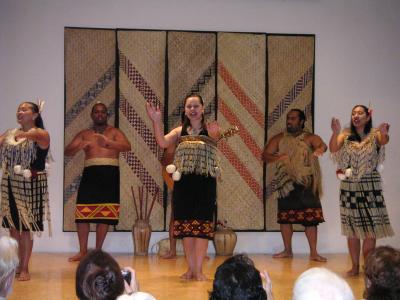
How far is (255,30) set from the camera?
7.02 m

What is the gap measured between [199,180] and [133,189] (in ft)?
6.60

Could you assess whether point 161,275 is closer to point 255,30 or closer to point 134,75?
point 134,75

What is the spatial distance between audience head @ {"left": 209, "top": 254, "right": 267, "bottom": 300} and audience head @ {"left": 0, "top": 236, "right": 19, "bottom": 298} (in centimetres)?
72

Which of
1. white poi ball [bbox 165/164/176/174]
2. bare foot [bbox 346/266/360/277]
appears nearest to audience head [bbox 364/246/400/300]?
white poi ball [bbox 165/164/176/174]

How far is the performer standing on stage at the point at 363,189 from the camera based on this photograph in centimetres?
527

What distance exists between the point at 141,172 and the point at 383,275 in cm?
482

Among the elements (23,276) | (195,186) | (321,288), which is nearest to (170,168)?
(195,186)

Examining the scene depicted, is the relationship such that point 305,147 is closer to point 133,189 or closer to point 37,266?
point 133,189

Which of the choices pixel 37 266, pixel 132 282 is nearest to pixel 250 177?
pixel 37 266

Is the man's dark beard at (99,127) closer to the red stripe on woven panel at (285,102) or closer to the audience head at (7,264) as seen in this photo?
the red stripe on woven panel at (285,102)

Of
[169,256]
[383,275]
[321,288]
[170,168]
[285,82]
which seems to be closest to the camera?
[321,288]

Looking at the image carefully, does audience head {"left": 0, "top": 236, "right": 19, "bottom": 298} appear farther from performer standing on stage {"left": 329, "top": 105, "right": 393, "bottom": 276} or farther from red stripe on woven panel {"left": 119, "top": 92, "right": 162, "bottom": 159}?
red stripe on woven panel {"left": 119, "top": 92, "right": 162, "bottom": 159}

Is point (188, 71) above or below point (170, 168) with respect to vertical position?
above

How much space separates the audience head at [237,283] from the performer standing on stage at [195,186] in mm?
2837
